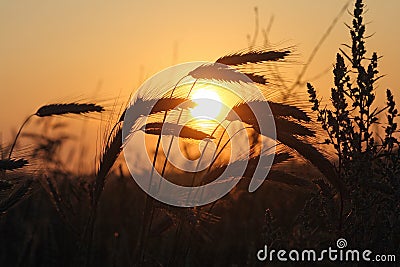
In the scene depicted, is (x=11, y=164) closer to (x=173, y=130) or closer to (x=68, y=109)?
(x=68, y=109)

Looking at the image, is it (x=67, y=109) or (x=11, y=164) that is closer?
(x=11, y=164)

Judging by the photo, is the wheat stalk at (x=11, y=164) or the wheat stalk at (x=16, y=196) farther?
the wheat stalk at (x=16, y=196)

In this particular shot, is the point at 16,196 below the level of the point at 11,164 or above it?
below

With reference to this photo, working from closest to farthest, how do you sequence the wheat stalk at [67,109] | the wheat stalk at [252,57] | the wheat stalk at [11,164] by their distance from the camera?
the wheat stalk at [11,164], the wheat stalk at [252,57], the wheat stalk at [67,109]

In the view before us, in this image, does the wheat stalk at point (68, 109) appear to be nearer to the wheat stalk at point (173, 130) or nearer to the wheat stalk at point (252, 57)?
the wheat stalk at point (173, 130)

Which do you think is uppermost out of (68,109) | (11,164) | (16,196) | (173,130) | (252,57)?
(252,57)

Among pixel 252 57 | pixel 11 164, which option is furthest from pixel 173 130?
pixel 11 164

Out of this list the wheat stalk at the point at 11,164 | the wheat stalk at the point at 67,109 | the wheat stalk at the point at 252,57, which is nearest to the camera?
the wheat stalk at the point at 11,164

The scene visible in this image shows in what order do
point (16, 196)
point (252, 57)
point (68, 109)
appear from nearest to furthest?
point (252, 57) → point (16, 196) → point (68, 109)

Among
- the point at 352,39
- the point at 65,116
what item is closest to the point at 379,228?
the point at 352,39

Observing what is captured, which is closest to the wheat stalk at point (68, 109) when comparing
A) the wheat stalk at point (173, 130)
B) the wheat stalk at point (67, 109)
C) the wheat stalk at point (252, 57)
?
the wheat stalk at point (67, 109)

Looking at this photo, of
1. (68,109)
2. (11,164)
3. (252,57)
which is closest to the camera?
(11,164)

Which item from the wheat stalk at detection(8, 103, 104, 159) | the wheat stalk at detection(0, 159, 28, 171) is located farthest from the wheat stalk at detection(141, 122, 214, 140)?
the wheat stalk at detection(0, 159, 28, 171)

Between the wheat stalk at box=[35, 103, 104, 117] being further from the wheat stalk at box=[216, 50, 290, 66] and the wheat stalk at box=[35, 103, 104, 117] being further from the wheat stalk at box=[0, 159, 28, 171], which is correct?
the wheat stalk at box=[216, 50, 290, 66]
